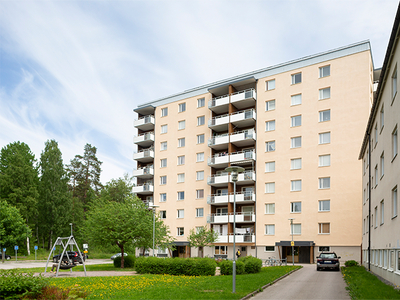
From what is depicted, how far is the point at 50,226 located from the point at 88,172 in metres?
24.1

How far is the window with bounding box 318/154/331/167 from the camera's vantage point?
4381 cm

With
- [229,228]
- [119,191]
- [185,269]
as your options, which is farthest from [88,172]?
[185,269]

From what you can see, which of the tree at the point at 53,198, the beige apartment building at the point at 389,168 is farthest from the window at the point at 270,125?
the tree at the point at 53,198

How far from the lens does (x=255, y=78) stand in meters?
51.8

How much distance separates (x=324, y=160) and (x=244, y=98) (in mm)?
13482

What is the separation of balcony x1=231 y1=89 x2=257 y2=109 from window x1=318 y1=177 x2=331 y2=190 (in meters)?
14.2

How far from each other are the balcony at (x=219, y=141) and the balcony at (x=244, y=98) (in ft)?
15.5

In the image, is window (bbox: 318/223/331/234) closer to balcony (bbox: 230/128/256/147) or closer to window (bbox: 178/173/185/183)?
balcony (bbox: 230/128/256/147)

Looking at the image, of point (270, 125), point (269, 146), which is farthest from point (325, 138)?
point (270, 125)

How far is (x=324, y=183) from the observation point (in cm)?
4362

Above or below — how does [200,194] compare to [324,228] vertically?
above

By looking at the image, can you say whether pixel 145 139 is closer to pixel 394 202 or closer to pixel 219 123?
pixel 219 123

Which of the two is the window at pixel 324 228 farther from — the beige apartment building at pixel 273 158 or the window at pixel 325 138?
the window at pixel 325 138

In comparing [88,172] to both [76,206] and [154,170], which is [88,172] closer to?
[76,206]
